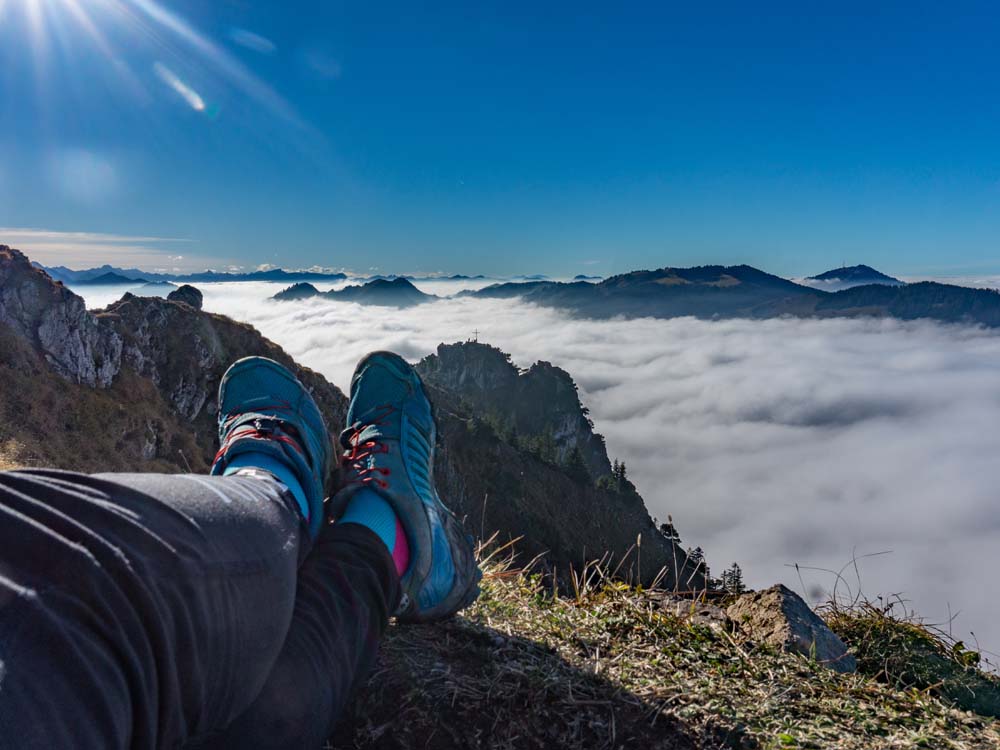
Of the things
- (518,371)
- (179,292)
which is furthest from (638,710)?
(518,371)

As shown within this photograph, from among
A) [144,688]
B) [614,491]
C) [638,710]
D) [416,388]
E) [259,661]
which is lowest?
[614,491]

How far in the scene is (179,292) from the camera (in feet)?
225

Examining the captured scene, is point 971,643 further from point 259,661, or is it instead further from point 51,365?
point 51,365

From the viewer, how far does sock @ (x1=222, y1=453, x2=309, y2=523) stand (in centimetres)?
233

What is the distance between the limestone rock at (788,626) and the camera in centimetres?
230

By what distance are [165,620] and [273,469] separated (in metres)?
1.29

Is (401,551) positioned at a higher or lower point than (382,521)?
lower

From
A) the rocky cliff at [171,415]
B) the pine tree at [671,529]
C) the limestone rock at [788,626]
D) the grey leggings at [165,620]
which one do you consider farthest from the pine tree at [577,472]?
the grey leggings at [165,620]

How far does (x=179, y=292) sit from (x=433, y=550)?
79.0 metres

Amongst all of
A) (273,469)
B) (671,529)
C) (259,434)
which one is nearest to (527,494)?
(259,434)

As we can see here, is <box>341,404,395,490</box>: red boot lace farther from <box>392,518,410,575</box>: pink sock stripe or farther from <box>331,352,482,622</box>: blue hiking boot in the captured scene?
<box>392,518,410,575</box>: pink sock stripe

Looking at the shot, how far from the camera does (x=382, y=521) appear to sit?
2.49m

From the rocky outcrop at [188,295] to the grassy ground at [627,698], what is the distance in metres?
73.1

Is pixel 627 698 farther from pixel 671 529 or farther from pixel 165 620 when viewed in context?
pixel 165 620
